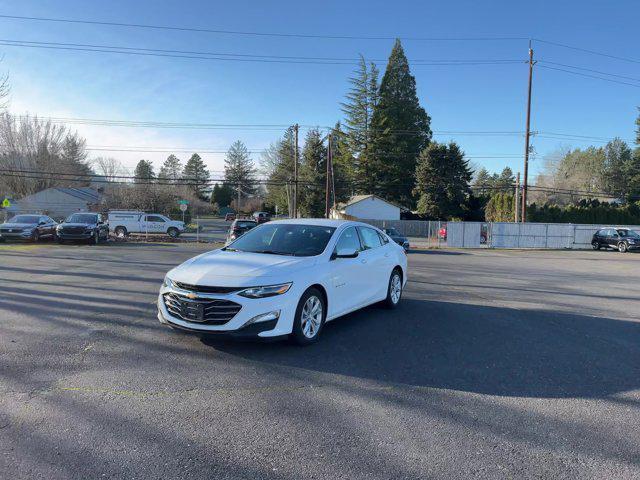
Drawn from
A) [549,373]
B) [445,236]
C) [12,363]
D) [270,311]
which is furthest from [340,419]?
[445,236]

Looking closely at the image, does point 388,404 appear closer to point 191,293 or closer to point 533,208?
point 191,293

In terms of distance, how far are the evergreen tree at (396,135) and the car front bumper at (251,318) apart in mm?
61431

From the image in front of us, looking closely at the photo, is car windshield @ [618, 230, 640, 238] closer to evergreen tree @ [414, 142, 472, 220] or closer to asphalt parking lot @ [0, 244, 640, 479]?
evergreen tree @ [414, 142, 472, 220]

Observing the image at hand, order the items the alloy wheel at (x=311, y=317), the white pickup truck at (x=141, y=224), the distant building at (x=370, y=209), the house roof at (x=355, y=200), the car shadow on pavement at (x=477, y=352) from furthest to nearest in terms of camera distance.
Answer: the house roof at (x=355, y=200)
the distant building at (x=370, y=209)
the white pickup truck at (x=141, y=224)
the alloy wheel at (x=311, y=317)
the car shadow on pavement at (x=477, y=352)

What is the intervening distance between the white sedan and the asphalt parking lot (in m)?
0.36

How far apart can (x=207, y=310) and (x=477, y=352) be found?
3.28m

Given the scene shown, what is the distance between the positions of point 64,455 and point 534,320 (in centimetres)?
701

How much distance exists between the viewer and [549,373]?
16.5ft

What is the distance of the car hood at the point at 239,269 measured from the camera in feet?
17.3

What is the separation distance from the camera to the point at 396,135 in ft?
220

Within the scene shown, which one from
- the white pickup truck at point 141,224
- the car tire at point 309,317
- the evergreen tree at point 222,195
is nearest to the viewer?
the car tire at point 309,317

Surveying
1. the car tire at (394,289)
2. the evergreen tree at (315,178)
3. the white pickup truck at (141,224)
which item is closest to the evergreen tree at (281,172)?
the evergreen tree at (315,178)

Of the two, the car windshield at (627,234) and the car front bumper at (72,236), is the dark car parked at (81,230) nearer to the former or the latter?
the car front bumper at (72,236)

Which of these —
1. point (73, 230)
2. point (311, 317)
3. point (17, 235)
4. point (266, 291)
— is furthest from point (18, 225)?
point (266, 291)
